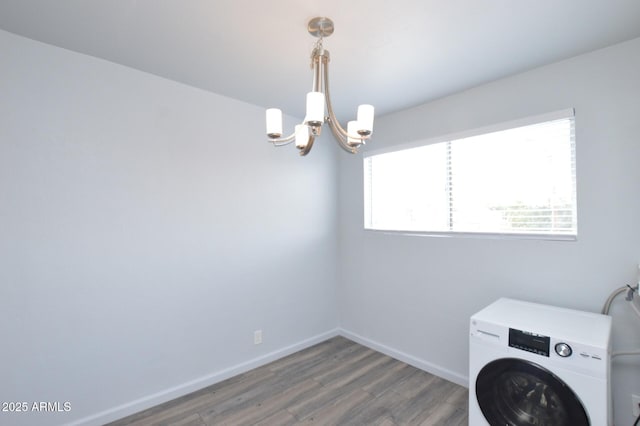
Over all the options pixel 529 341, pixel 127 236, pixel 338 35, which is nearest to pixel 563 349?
pixel 529 341

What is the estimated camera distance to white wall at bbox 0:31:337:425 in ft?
5.71

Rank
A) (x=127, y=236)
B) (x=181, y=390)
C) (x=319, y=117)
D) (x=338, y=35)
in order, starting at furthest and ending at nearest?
(x=181, y=390)
(x=127, y=236)
(x=338, y=35)
(x=319, y=117)

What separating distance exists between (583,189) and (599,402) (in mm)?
1213

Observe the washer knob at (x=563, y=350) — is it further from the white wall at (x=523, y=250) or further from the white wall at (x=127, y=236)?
the white wall at (x=127, y=236)

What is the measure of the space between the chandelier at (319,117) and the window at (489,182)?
139cm

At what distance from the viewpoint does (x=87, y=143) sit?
6.34ft

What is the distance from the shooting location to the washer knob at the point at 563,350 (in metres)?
1.45

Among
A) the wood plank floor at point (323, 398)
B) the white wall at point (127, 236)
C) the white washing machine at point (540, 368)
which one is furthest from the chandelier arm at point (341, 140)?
the wood plank floor at point (323, 398)

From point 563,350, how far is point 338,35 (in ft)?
6.63

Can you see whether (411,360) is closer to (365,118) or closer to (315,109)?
(365,118)

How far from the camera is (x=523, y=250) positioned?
2.12 meters

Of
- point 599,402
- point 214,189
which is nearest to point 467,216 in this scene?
point 599,402

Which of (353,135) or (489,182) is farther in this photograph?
(489,182)

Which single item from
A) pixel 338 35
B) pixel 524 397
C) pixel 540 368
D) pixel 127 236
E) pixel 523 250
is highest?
pixel 338 35
